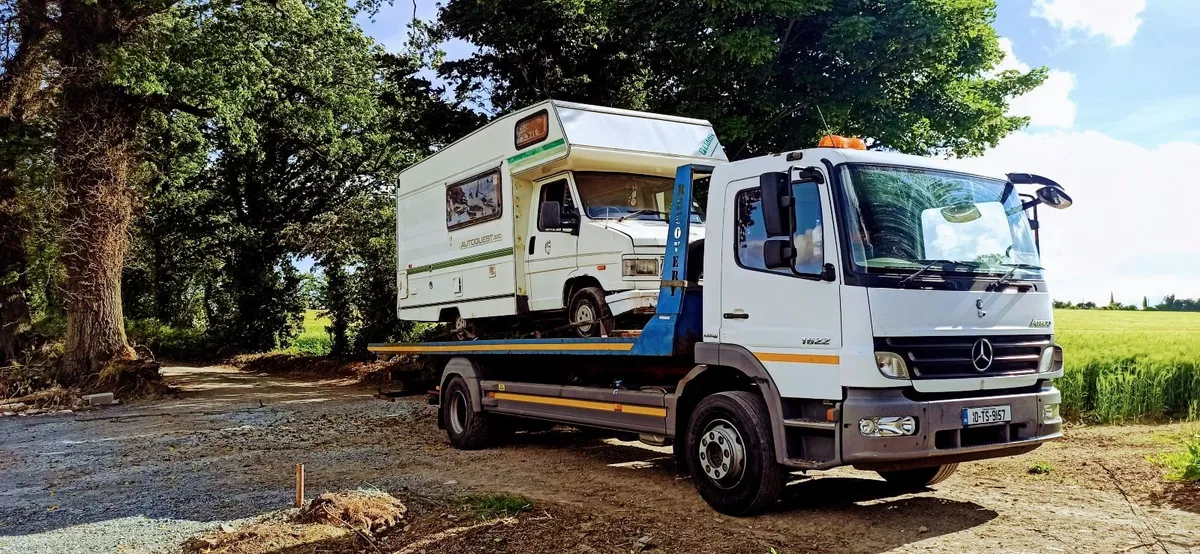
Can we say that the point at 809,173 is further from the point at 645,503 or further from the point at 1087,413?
the point at 1087,413

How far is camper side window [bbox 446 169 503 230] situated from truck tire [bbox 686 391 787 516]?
4.73 metres

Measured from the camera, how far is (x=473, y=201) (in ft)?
38.6

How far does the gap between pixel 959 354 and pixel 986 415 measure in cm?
48

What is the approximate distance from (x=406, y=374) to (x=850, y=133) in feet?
29.6

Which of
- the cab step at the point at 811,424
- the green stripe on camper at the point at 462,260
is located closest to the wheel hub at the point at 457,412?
the green stripe on camper at the point at 462,260

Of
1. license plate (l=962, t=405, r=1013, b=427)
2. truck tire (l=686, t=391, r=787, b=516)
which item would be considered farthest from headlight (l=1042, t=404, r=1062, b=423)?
truck tire (l=686, t=391, r=787, b=516)

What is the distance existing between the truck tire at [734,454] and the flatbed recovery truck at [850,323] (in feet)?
0.04

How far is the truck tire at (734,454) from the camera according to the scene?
21.8 ft

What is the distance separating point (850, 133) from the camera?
54.6 ft

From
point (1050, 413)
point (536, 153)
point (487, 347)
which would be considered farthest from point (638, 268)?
point (1050, 413)

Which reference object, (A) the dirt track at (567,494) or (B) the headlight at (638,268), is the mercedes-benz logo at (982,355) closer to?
(A) the dirt track at (567,494)

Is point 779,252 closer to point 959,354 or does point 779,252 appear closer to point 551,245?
point 959,354

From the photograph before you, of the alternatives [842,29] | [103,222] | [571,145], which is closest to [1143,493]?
[571,145]

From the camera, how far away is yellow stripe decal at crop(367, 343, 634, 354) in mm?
8234
